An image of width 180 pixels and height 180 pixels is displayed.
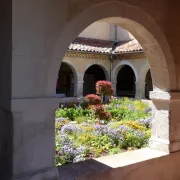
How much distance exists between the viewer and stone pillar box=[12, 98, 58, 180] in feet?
6.17

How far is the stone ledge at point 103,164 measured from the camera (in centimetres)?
242

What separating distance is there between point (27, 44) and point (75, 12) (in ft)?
1.70

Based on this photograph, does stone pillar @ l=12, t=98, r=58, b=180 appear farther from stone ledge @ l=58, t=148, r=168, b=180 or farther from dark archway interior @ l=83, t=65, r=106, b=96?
dark archway interior @ l=83, t=65, r=106, b=96

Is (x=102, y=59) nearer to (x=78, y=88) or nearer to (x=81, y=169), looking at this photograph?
(x=78, y=88)

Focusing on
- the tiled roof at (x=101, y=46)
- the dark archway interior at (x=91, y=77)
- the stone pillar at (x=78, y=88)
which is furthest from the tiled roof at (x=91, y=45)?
the dark archway interior at (x=91, y=77)

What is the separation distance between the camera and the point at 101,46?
1606 cm

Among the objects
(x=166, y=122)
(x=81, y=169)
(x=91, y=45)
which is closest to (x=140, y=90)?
(x=91, y=45)

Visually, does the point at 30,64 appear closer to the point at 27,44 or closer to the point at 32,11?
the point at 27,44

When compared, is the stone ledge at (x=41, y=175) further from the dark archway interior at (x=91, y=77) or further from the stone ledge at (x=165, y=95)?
the dark archway interior at (x=91, y=77)

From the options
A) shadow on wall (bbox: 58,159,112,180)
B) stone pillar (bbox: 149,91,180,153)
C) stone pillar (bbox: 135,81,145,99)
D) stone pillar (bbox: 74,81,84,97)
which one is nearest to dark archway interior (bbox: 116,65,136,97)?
stone pillar (bbox: 135,81,145,99)

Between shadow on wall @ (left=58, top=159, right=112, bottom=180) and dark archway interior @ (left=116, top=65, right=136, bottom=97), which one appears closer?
shadow on wall @ (left=58, top=159, right=112, bottom=180)

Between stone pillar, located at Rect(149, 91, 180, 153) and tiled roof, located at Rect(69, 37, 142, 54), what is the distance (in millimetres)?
10987

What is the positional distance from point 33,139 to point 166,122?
5.93ft

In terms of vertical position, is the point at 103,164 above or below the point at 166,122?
below
